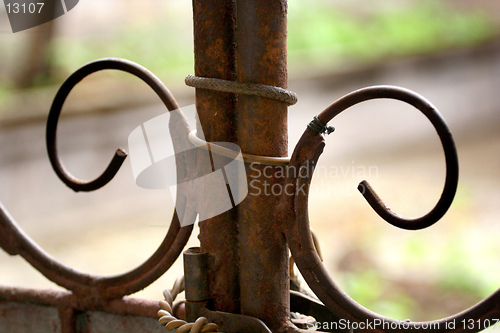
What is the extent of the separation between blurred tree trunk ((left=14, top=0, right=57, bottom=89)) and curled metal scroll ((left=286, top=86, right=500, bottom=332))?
7.72 ft

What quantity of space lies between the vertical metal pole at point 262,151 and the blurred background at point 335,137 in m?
1.43

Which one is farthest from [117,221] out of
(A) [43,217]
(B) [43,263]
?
(B) [43,263]

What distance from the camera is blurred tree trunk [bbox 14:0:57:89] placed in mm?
2582

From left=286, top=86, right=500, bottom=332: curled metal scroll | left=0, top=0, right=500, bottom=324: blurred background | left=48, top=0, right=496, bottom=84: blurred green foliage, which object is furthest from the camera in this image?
left=48, top=0, right=496, bottom=84: blurred green foliage

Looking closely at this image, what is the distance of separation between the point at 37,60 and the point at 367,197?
271 cm

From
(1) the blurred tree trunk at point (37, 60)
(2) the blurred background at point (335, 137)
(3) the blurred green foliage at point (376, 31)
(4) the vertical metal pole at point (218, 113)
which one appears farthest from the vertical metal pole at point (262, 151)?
(3) the blurred green foliage at point (376, 31)

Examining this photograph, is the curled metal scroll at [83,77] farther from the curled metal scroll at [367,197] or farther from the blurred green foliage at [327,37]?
the blurred green foliage at [327,37]

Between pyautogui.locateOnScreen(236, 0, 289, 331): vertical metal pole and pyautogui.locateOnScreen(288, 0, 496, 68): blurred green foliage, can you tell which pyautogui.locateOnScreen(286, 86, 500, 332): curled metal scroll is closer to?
pyautogui.locateOnScreen(236, 0, 289, 331): vertical metal pole

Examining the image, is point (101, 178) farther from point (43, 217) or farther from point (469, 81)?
point (469, 81)

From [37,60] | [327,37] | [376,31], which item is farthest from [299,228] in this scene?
[376,31]

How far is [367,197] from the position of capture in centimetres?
47

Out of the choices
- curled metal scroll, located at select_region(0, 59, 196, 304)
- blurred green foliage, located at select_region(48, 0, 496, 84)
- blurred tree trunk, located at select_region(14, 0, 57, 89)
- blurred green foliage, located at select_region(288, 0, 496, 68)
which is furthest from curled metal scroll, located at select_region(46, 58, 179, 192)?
blurred green foliage, located at select_region(288, 0, 496, 68)

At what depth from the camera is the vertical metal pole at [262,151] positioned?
18.7 inches

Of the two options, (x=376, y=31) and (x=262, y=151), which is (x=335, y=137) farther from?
(x=262, y=151)
